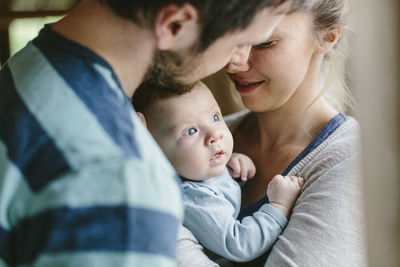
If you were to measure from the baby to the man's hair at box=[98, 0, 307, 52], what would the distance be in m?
0.37

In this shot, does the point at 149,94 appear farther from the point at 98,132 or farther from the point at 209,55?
the point at 98,132

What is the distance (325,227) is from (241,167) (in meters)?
0.36

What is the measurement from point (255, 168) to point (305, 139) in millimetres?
173

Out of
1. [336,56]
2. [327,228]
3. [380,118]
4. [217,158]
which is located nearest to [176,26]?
[380,118]

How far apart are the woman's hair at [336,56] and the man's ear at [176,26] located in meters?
0.56

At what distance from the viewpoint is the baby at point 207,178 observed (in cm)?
119

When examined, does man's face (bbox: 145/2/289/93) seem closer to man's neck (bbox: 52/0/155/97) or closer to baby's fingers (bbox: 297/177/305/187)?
man's neck (bbox: 52/0/155/97)

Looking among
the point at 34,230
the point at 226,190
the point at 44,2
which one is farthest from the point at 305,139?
the point at 44,2

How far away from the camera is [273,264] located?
1144 mm

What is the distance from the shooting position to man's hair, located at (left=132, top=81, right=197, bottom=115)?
1250 mm

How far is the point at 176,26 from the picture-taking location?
86 centimetres

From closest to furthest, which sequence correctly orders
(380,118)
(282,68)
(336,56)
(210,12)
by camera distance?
(380,118), (210,12), (282,68), (336,56)

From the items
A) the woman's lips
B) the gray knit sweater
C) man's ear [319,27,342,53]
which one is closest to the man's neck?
the gray knit sweater

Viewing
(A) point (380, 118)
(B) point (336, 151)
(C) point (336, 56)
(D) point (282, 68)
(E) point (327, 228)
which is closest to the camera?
(A) point (380, 118)
